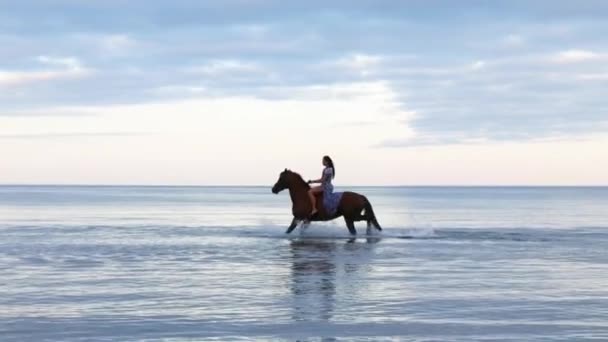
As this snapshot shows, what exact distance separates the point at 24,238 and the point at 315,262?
12.5m

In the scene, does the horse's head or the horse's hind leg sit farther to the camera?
the horse's head

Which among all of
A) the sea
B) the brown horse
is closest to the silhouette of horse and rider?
the brown horse

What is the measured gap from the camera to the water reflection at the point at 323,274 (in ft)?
43.2

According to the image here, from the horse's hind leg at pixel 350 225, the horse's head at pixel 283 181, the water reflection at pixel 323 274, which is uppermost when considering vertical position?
the horse's head at pixel 283 181

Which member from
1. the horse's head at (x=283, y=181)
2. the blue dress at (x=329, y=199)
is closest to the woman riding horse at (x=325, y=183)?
the blue dress at (x=329, y=199)

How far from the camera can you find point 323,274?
17.7 m

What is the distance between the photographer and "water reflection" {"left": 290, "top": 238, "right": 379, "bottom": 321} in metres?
13.2

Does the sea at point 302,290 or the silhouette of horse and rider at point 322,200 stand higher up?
the silhouette of horse and rider at point 322,200

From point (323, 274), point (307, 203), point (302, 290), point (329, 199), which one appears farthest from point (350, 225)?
point (302, 290)

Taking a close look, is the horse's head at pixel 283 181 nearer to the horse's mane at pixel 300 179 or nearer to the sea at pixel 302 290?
the horse's mane at pixel 300 179

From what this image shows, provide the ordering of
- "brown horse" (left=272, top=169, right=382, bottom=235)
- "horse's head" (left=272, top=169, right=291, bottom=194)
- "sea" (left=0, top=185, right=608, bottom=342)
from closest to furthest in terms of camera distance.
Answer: "sea" (left=0, top=185, right=608, bottom=342)
"brown horse" (left=272, top=169, right=382, bottom=235)
"horse's head" (left=272, top=169, right=291, bottom=194)

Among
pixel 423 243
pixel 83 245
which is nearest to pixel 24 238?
pixel 83 245

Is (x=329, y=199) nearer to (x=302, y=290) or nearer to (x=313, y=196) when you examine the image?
(x=313, y=196)

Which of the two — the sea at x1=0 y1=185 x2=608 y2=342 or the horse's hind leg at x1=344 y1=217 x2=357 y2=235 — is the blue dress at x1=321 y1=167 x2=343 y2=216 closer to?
the horse's hind leg at x1=344 y1=217 x2=357 y2=235
